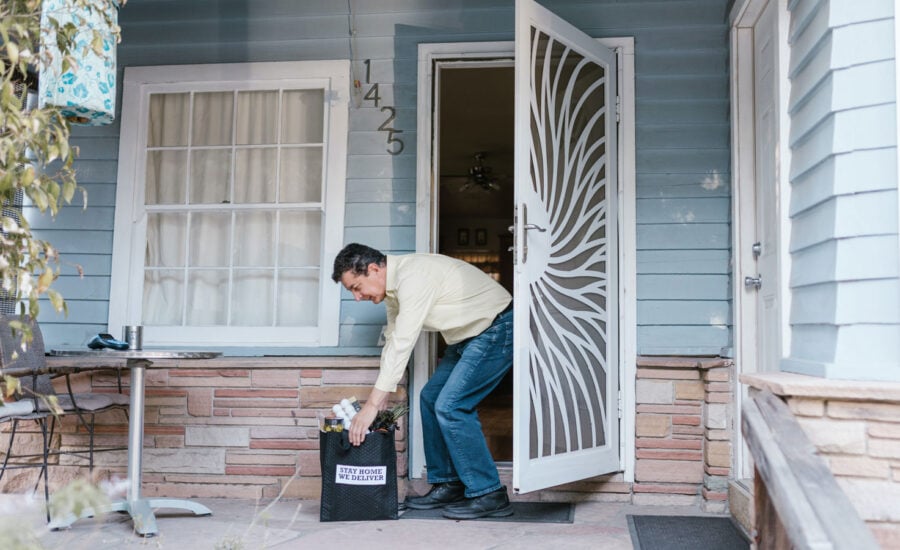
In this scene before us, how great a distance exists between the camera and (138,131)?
4688 millimetres

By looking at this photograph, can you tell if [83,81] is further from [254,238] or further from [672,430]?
[672,430]

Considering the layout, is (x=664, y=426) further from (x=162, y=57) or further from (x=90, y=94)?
(x=162, y=57)

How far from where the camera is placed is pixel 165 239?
4.69 meters

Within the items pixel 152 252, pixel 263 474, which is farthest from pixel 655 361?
pixel 152 252

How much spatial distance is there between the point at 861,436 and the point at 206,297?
10.9 ft

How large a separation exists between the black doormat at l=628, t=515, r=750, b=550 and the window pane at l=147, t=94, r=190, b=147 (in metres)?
3.10

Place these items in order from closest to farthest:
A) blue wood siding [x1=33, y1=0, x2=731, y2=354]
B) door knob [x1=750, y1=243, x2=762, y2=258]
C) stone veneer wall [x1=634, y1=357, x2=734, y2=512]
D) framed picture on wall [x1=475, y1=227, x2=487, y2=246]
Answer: door knob [x1=750, y1=243, x2=762, y2=258] → stone veneer wall [x1=634, y1=357, x2=734, y2=512] → blue wood siding [x1=33, y1=0, x2=731, y2=354] → framed picture on wall [x1=475, y1=227, x2=487, y2=246]

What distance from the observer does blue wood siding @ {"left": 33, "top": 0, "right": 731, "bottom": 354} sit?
167 inches

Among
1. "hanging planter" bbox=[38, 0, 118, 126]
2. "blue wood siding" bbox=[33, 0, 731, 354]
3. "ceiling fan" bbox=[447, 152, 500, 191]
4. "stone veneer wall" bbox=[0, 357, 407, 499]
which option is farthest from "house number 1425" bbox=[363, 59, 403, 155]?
"ceiling fan" bbox=[447, 152, 500, 191]

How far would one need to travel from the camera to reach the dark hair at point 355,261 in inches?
148

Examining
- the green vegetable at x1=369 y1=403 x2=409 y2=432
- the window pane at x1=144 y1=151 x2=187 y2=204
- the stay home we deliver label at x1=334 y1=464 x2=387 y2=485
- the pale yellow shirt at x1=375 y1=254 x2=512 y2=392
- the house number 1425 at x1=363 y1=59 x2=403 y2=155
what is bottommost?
the stay home we deliver label at x1=334 y1=464 x2=387 y2=485

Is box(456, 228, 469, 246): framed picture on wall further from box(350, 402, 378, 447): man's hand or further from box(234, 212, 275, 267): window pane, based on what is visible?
box(350, 402, 378, 447): man's hand

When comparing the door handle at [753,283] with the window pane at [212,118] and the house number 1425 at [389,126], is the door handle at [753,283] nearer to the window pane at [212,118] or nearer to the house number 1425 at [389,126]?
the house number 1425 at [389,126]

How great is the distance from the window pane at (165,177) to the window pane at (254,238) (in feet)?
1.23
